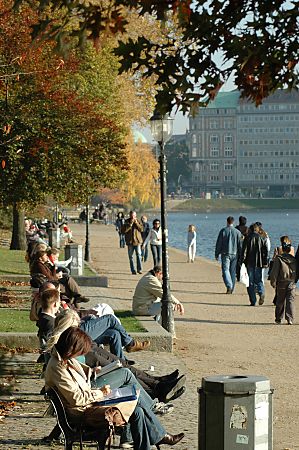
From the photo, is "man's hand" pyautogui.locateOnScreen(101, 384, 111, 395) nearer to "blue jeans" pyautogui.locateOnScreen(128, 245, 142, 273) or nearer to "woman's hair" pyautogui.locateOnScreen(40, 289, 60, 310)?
"woman's hair" pyautogui.locateOnScreen(40, 289, 60, 310)

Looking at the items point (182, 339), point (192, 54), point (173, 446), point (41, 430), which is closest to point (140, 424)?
point (173, 446)

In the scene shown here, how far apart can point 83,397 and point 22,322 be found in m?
9.53

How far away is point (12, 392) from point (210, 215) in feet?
589

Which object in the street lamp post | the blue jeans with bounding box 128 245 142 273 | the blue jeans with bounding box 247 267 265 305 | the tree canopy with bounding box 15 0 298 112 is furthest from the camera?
the blue jeans with bounding box 128 245 142 273

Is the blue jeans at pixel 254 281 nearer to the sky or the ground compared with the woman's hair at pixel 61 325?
nearer to the ground

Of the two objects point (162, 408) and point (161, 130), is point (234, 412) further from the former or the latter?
point (161, 130)

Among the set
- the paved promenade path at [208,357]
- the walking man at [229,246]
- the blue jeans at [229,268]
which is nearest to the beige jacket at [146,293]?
the paved promenade path at [208,357]

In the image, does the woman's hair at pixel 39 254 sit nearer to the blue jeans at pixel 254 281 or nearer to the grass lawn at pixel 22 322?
the grass lawn at pixel 22 322

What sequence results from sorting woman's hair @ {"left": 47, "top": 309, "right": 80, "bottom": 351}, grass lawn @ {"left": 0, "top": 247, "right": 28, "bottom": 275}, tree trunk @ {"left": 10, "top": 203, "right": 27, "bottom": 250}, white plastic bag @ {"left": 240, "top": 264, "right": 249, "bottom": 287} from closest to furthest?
woman's hair @ {"left": 47, "top": 309, "right": 80, "bottom": 351}, white plastic bag @ {"left": 240, "top": 264, "right": 249, "bottom": 287}, grass lawn @ {"left": 0, "top": 247, "right": 28, "bottom": 275}, tree trunk @ {"left": 10, "top": 203, "right": 27, "bottom": 250}

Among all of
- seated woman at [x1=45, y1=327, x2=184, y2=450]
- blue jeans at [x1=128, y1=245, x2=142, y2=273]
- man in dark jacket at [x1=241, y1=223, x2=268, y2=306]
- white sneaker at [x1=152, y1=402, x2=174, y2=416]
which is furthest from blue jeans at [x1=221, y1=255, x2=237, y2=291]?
seated woman at [x1=45, y1=327, x2=184, y2=450]

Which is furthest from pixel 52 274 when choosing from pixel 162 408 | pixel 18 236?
pixel 18 236

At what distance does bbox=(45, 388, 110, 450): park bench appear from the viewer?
27.4 feet

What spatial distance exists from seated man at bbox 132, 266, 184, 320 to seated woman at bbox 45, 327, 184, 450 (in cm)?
917

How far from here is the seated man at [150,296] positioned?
721 inches
